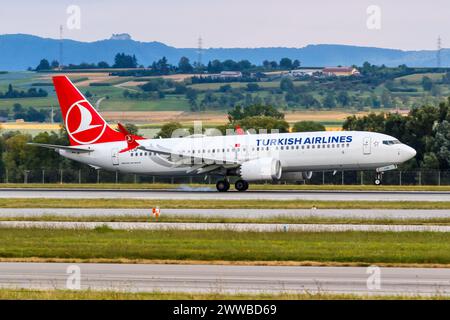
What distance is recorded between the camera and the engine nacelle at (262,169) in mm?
63969

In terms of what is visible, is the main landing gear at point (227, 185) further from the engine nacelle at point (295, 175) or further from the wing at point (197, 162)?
the engine nacelle at point (295, 175)

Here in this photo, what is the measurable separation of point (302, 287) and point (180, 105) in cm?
16007

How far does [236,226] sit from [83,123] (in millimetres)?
32185

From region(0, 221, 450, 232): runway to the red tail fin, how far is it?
28.7m

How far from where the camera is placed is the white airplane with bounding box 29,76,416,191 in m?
64.3

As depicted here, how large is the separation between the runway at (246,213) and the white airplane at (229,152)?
1536 cm

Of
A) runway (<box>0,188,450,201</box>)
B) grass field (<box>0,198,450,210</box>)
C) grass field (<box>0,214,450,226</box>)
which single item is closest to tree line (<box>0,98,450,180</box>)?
runway (<box>0,188,450,201</box>)

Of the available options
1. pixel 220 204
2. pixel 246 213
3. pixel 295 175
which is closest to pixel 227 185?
pixel 295 175

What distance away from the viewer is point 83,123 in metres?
70.2

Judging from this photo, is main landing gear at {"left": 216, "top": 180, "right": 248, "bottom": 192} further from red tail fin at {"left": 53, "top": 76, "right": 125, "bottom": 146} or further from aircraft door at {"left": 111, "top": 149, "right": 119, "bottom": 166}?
red tail fin at {"left": 53, "top": 76, "right": 125, "bottom": 146}

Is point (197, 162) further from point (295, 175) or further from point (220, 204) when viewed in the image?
point (220, 204)
